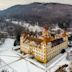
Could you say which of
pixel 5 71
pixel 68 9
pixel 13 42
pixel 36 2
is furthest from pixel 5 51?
pixel 68 9

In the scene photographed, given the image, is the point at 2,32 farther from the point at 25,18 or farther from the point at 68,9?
the point at 68,9

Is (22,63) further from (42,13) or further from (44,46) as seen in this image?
(42,13)

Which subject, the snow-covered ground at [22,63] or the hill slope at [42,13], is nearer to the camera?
the snow-covered ground at [22,63]

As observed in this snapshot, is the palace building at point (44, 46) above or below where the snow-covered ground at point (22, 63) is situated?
above

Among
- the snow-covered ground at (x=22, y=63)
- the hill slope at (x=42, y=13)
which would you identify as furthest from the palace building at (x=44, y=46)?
the hill slope at (x=42, y=13)

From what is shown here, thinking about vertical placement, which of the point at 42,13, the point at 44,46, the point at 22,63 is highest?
the point at 42,13

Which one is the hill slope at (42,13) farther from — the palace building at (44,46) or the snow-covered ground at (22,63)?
the snow-covered ground at (22,63)

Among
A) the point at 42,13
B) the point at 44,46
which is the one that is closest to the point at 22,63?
the point at 44,46
